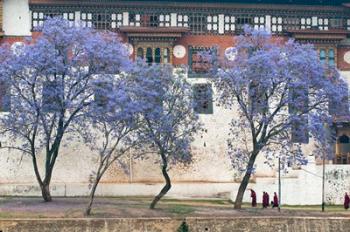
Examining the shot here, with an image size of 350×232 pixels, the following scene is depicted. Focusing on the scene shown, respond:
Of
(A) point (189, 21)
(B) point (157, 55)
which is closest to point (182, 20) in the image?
(A) point (189, 21)

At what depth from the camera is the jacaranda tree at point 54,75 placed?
141 feet

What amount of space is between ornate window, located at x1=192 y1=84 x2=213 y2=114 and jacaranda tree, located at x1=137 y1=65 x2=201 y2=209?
1381 mm

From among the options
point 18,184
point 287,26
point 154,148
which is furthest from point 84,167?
point 287,26

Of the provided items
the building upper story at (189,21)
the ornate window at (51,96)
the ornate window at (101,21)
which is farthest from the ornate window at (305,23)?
the ornate window at (51,96)

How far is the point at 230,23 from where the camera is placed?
5312 centimetres

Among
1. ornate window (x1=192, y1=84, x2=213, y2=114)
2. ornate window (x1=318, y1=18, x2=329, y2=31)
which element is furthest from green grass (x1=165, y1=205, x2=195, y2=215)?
ornate window (x1=318, y1=18, x2=329, y2=31)

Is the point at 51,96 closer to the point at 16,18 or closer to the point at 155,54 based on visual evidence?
the point at 16,18

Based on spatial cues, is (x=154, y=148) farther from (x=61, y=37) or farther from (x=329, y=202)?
(x=329, y=202)

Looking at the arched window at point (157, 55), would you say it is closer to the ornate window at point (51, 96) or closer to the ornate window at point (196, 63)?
the ornate window at point (196, 63)

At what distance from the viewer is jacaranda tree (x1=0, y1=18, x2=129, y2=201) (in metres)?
42.9

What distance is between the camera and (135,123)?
41.6 meters

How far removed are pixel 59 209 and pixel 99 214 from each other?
2.16 m

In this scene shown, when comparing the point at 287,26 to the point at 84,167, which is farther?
the point at 287,26

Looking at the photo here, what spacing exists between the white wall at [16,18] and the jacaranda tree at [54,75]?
7.22 meters
